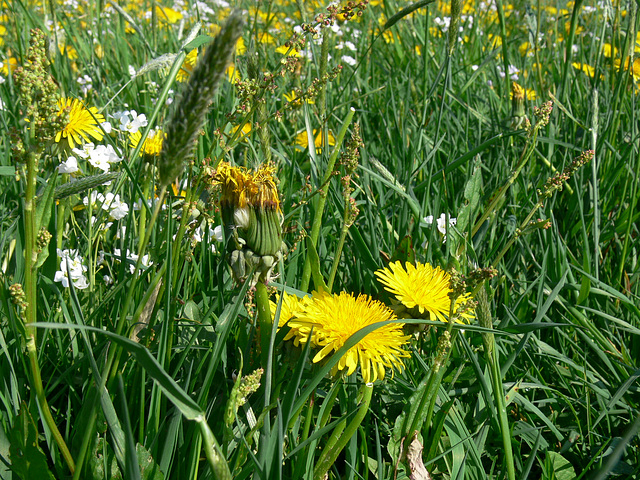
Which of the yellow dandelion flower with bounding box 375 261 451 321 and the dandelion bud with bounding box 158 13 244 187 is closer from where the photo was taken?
the dandelion bud with bounding box 158 13 244 187

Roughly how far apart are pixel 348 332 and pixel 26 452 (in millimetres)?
489

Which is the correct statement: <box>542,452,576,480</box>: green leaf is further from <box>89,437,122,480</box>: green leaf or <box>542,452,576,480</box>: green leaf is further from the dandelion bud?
the dandelion bud

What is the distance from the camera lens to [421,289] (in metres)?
1.06

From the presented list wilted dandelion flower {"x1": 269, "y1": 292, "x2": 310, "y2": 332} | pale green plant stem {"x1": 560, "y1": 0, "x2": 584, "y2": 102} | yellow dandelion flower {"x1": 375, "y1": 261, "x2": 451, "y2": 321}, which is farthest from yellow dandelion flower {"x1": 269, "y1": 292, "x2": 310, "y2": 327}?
pale green plant stem {"x1": 560, "y1": 0, "x2": 584, "y2": 102}

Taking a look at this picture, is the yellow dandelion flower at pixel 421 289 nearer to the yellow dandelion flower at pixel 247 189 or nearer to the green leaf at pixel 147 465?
the yellow dandelion flower at pixel 247 189

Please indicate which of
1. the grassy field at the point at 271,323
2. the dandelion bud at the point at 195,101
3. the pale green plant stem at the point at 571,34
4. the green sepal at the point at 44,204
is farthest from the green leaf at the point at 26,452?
the pale green plant stem at the point at 571,34

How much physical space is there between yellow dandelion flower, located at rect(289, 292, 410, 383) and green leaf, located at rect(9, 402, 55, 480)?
1.31ft

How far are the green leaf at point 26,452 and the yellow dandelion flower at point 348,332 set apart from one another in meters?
0.40

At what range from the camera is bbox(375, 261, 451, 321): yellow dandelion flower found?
3.46 feet

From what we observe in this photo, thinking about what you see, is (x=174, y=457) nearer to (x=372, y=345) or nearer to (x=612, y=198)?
(x=372, y=345)

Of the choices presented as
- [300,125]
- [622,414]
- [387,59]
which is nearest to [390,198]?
[300,125]

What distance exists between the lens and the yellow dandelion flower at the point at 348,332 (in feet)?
3.05

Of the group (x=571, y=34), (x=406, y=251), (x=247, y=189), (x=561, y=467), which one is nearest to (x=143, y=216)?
(x=247, y=189)

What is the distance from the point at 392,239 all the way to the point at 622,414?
2.13ft
